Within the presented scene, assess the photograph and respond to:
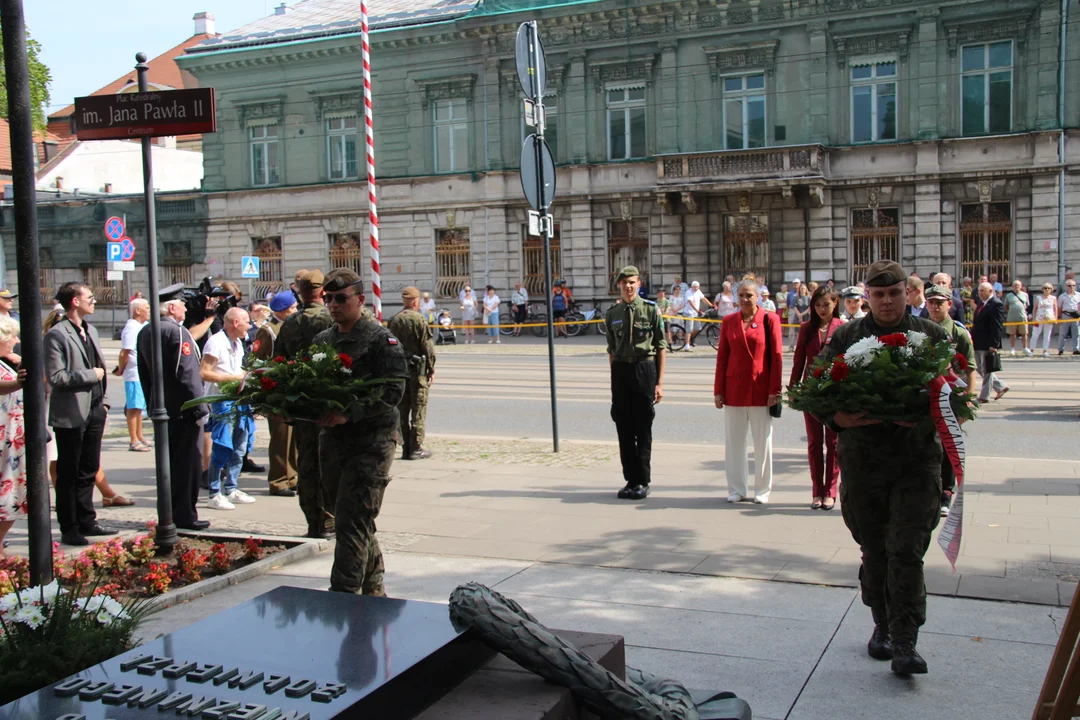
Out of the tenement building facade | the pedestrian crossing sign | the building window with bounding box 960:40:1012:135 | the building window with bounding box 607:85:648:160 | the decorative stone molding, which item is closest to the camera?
the building window with bounding box 960:40:1012:135

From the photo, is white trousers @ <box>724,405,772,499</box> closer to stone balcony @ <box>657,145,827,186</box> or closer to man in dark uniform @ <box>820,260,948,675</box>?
man in dark uniform @ <box>820,260,948,675</box>

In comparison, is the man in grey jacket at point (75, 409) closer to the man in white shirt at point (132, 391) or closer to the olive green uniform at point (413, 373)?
the olive green uniform at point (413, 373)

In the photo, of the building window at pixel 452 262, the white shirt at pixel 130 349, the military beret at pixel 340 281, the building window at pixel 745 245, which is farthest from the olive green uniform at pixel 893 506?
the building window at pixel 452 262

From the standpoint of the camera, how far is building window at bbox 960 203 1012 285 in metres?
31.8

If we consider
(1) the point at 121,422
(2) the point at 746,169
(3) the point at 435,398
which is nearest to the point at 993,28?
(2) the point at 746,169

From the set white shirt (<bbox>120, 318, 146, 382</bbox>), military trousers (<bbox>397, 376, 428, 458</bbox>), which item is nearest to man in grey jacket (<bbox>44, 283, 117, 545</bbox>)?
military trousers (<bbox>397, 376, 428, 458</bbox>)

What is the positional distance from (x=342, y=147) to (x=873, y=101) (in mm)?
19446

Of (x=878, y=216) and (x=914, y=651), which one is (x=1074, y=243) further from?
(x=914, y=651)

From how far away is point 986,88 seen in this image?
3181cm

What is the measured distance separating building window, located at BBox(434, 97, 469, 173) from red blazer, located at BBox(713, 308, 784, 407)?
3078 cm

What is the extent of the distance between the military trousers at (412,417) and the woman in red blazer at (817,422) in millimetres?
4271

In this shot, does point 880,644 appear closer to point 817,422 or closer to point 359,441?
point 359,441

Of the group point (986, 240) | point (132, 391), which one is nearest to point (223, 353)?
point (132, 391)

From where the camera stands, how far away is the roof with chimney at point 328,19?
3966 centimetres
